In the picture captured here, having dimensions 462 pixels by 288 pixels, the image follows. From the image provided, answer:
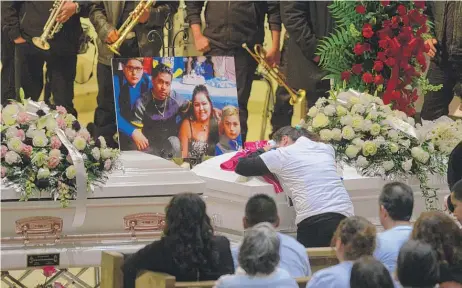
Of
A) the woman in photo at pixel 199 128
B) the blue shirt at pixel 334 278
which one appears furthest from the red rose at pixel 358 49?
the blue shirt at pixel 334 278

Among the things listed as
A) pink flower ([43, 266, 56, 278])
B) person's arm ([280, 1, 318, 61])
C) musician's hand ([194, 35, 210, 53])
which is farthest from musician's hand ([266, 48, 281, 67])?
pink flower ([43, 266, 56, 278])

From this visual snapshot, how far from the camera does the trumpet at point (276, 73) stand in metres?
9.97

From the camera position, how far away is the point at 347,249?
16.8 ft

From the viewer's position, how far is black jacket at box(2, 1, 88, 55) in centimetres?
988

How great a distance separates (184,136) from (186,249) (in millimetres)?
3434

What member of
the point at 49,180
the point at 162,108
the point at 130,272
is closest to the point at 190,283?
the point at 130,272

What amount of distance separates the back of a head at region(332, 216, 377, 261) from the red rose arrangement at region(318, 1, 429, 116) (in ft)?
11.5

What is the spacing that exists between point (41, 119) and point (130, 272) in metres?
1.97

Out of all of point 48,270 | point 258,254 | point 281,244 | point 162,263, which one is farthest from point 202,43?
point 258,254

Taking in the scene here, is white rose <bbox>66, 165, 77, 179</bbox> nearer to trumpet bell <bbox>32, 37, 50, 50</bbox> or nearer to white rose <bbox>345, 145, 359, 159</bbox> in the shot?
white rose <bbox>345, 145, 359, 159</bbox>

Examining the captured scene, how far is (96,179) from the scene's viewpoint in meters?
7.14

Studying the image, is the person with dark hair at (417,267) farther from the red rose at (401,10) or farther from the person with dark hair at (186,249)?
the red rose at (401,10)

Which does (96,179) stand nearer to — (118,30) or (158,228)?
(158,228)

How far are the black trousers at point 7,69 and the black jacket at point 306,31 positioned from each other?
2.51 m
